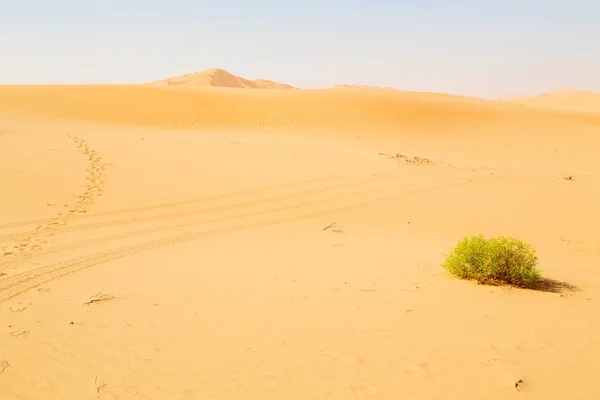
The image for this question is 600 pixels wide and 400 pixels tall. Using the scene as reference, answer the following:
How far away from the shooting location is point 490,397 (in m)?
3.17

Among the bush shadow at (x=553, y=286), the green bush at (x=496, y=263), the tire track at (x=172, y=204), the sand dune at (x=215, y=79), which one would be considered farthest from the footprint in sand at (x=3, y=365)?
the sand dune at (x=215, y=79)

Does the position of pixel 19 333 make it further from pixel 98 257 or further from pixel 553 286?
pixel 553 286

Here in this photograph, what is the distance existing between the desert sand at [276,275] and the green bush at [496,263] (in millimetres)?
217

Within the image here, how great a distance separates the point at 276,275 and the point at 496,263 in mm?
2448

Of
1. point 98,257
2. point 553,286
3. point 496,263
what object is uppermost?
point 496,263

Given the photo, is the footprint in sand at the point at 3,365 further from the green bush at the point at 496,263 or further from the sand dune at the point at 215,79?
the sand dune at the point at 215,79

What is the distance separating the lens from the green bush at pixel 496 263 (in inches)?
216

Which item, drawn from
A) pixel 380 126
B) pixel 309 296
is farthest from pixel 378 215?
pixel 380 126

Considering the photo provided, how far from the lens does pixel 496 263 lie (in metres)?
5.50

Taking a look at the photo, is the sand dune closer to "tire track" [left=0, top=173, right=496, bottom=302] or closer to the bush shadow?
"tire track" [left=0, top=173, right=496, bottom=302]

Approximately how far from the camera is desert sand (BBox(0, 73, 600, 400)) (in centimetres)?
343

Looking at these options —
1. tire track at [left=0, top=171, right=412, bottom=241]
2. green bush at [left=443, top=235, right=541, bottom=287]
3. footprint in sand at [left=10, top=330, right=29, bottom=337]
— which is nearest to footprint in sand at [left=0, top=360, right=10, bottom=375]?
footprint in sand at [left=10, top=330, right=29, bottom=337]

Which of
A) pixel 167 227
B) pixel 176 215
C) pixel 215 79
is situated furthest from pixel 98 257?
pixel 215 79

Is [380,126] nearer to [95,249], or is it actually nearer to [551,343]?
[95,249]
